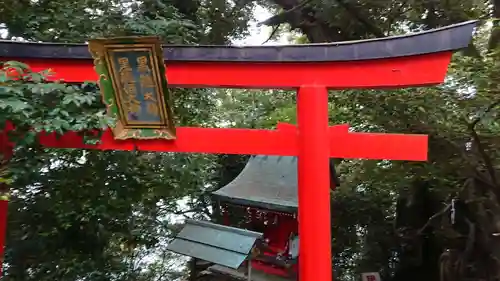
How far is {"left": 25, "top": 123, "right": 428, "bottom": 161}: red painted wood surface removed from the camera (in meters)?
3.50

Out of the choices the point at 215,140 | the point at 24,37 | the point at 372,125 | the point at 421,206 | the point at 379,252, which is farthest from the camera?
the point at 379,252

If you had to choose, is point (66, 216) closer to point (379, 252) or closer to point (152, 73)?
point (152, 73)

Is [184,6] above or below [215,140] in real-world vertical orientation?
above

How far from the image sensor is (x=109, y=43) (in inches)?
131

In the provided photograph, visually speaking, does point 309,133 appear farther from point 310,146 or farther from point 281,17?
point 281,17

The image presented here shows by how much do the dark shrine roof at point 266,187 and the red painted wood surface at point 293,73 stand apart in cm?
211

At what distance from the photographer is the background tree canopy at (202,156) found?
4.68 meters

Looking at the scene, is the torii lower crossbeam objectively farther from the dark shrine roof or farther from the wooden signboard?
the dark shrine roof

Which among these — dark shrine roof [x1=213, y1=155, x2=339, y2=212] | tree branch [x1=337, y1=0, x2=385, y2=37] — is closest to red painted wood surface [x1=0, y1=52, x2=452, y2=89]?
dark shrine roof [x1=213, y1=155, x2=339, y2=212]

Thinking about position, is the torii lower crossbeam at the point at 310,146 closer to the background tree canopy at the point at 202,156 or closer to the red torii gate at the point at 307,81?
the red torii gate at the point at 307,81

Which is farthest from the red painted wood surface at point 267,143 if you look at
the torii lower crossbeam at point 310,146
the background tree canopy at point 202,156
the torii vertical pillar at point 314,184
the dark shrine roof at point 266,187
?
the dark shrine roof at point 266,187

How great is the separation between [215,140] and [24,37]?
2725 mm

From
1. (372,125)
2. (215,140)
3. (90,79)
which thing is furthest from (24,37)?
(372,125)

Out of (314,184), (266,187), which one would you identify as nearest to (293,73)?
(314,184)
